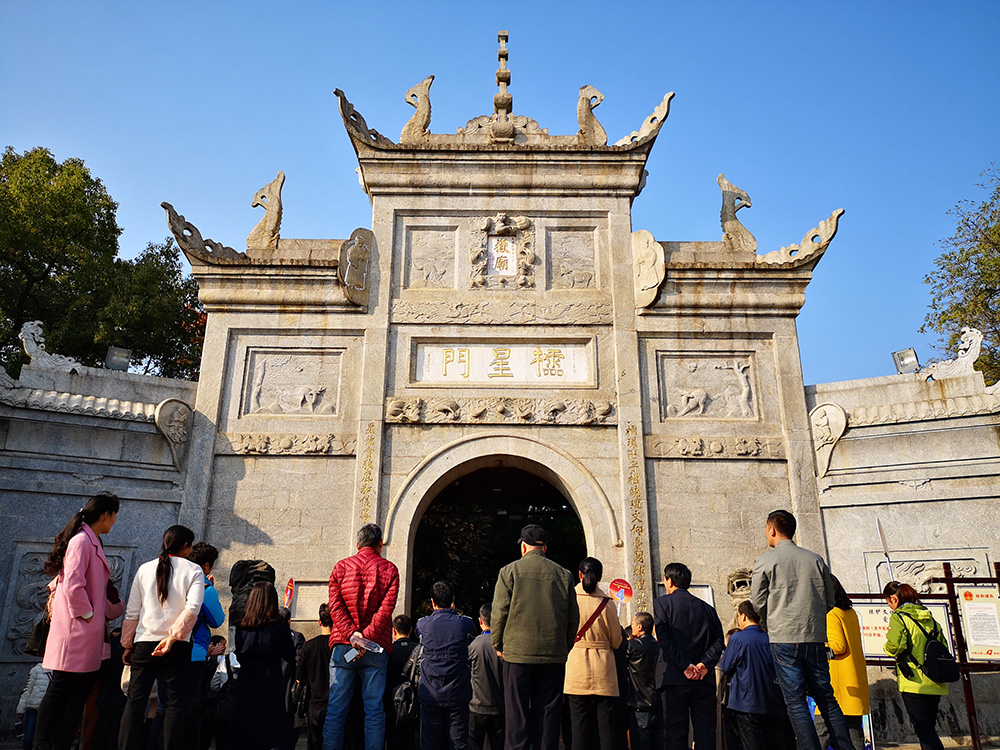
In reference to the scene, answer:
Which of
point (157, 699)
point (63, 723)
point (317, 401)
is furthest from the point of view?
point (317, 401)

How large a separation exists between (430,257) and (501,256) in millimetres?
978

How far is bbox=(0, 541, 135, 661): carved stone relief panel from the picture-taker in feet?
26.8

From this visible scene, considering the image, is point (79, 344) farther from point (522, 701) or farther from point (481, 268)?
point (522, 701)

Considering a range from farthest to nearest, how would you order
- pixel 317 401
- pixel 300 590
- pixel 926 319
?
pixel 926 319
pixel 317 401
pixel 300 590

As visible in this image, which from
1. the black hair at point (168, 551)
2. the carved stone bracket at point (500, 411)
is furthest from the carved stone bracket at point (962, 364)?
the black hair at point (168, 551)

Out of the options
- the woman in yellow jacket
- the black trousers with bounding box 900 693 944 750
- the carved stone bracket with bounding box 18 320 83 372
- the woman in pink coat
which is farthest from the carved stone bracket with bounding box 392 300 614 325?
the woman in pink coat

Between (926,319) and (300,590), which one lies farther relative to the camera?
(926,319)

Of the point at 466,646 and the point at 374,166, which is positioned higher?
the point at 374,166

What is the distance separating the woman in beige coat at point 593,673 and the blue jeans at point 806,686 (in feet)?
3.62

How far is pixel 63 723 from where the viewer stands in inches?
177

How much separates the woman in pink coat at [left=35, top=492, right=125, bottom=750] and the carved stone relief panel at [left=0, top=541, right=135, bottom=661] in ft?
14.1

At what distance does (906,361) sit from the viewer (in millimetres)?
9695

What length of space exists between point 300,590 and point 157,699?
3847mm

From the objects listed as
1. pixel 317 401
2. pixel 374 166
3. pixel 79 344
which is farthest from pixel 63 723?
pixel 79 344
